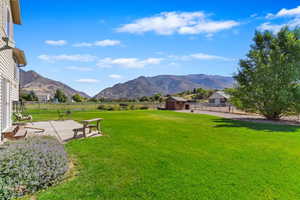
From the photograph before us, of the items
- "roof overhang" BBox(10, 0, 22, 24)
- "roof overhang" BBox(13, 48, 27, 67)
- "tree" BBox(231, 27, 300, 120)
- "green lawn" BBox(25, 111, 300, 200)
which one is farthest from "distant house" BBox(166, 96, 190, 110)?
"roof overhang" BBox(10, 0, 22, 24)

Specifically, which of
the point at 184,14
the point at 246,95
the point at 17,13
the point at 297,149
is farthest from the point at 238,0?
the point at 17,13

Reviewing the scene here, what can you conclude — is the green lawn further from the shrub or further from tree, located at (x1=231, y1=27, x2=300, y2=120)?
tree, located at (x1=231, y1=27, x2=300, y2=120)

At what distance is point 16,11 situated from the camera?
856 centimetres

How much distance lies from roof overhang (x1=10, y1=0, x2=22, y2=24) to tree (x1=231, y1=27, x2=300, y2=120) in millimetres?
17726

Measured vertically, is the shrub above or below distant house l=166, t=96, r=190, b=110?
below

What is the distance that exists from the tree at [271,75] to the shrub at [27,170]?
16.5m

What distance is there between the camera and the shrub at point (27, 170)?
291 cm

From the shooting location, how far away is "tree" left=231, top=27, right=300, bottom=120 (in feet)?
A: 47.5

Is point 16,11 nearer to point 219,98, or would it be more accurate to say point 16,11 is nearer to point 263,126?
point 263,126

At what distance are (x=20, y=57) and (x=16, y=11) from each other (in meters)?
2.56

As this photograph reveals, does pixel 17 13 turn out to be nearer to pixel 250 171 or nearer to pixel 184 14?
pixel 184 14

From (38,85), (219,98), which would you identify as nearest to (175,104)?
(219,98)

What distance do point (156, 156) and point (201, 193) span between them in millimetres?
2115

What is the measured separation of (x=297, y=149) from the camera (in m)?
6.04
